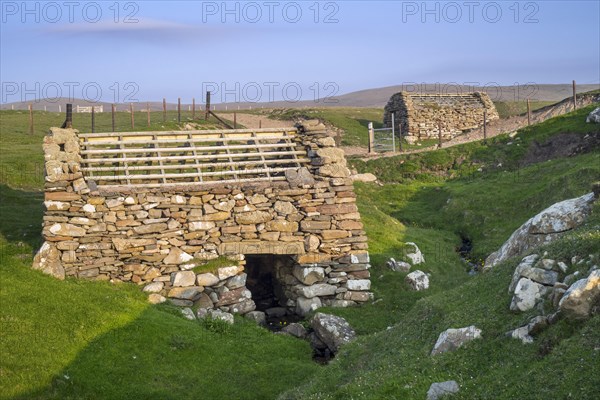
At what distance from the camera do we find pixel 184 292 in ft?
63.3

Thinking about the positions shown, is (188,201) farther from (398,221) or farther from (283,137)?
(398,221)

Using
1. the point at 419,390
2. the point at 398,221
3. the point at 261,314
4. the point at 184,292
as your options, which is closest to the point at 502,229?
the point at 398,221

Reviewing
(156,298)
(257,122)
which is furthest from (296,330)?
(257,122)

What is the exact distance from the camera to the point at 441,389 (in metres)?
10.1

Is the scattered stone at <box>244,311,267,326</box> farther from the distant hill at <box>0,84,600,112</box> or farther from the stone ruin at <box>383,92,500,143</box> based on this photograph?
the distant hill at <box>0,84,600,112</box>

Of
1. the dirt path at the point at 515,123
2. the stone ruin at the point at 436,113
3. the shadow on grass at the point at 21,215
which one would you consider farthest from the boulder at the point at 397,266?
the stone ruin at the point at 436,113

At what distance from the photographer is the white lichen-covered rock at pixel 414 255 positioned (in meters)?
23.5

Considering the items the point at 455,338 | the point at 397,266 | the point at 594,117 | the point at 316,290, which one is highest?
the point at 594,117

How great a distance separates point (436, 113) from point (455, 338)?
153ft

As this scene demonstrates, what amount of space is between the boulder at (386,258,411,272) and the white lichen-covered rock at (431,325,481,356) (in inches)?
425

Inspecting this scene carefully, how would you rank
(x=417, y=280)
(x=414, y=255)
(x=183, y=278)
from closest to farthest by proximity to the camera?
(x=183, y=278) < (x=417, y=280) < (x=414, y=255)

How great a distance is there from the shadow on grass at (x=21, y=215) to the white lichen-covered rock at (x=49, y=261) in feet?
3.61

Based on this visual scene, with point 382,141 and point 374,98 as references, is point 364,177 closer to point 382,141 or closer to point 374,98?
point 382,141

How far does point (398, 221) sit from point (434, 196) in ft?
15.5
